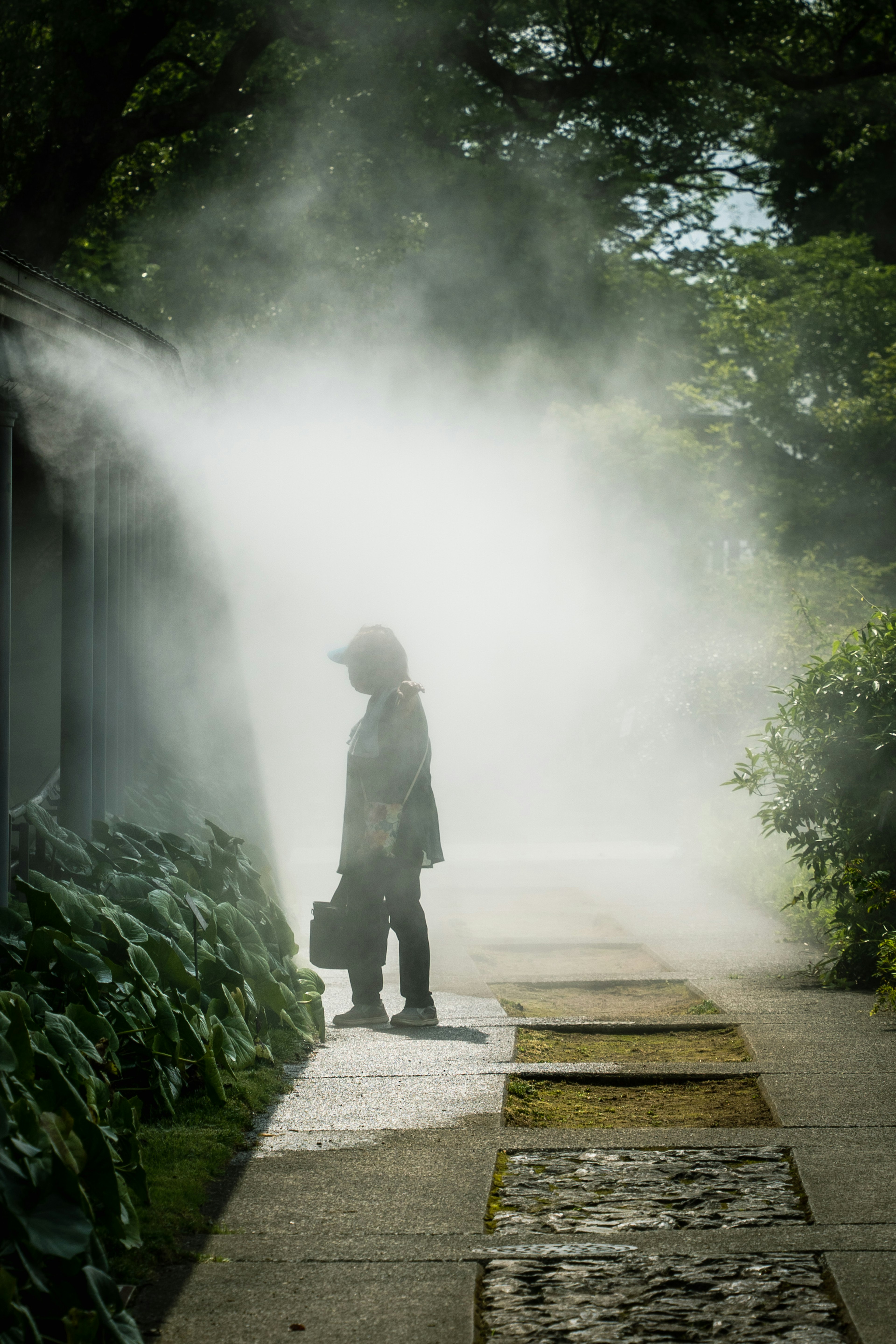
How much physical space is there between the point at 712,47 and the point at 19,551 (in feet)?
44.4

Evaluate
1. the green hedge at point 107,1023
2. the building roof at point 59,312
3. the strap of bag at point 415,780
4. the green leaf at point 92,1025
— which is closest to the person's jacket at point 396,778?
the strap of bag at point 415,780

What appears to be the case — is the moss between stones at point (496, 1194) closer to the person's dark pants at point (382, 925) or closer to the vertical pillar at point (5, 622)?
the vertical pillar at point (5, 622)

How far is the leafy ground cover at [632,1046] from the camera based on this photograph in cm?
504

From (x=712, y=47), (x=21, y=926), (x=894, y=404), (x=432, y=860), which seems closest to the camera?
(x=21, y=926)

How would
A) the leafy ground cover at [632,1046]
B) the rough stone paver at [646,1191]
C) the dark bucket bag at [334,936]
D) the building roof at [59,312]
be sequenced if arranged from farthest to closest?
the dark bucket bag at [334,936] < the leafy ground cover at [632,1046] < the building roof at [59,312] < the rough stone paver at [646,1191]

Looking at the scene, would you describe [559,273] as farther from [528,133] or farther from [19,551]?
[19,551]

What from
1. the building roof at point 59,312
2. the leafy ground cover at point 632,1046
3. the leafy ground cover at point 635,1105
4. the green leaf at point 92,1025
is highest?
the building roof at point 59,312

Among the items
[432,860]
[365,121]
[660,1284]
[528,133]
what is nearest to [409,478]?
[365,121]

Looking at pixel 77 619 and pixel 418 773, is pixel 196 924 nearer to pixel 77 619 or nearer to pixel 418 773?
pixel 418 773

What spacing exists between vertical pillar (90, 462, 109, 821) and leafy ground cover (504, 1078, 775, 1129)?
8.40 ft

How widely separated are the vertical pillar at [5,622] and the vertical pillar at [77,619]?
159 centimetres

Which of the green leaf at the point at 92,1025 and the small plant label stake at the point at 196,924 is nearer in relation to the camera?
the green leaf at the point at 92,1025

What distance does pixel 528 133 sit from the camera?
20.0 metres

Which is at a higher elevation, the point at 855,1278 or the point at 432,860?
the point at 432,860
